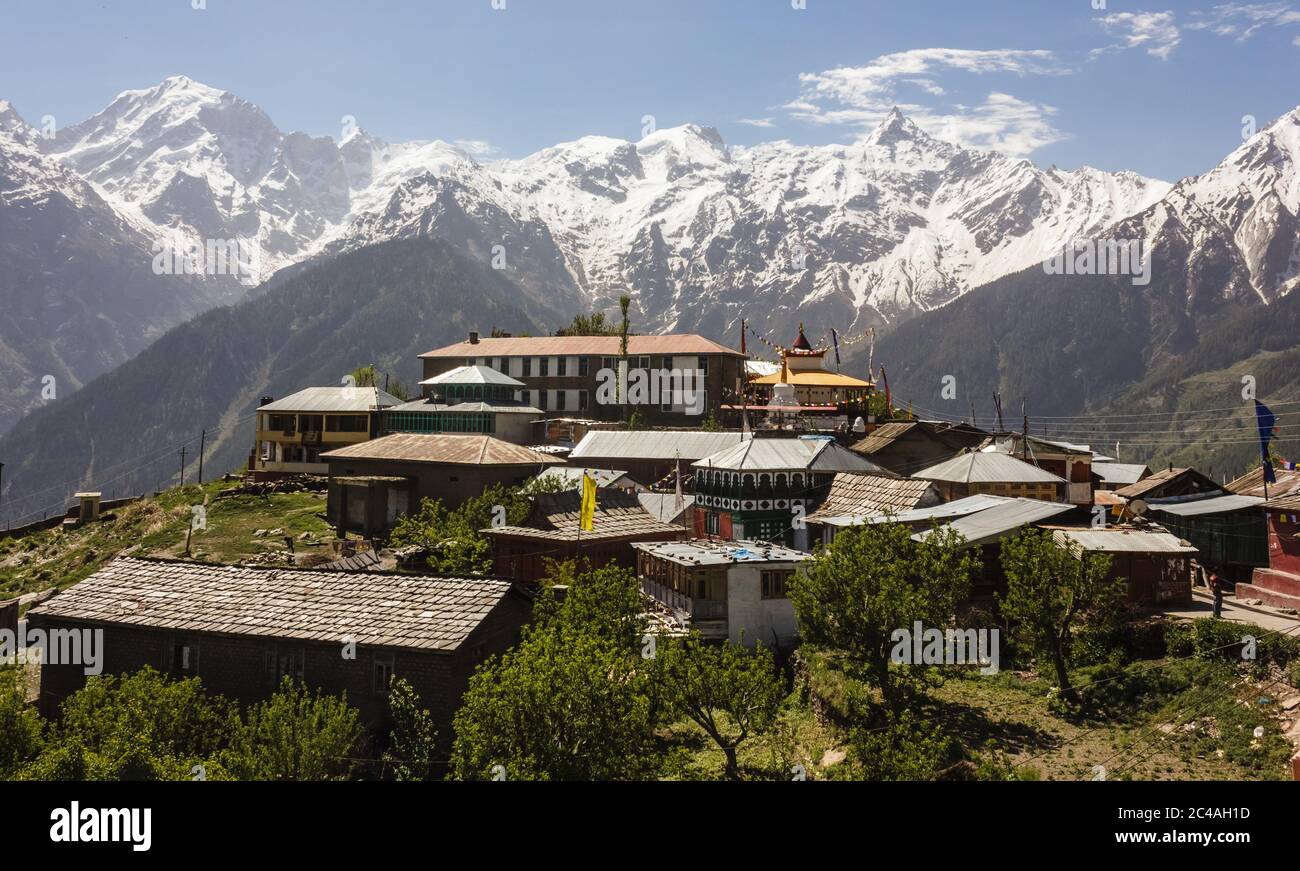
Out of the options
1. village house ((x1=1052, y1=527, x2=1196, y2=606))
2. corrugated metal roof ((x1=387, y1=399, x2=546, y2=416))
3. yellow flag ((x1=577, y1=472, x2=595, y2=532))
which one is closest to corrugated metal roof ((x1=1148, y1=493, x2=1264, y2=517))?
village house ((x1=1052, y1=527, x2=1196, y2=606))

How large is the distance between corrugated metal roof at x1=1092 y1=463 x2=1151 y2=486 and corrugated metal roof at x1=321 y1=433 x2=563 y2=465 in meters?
50.5

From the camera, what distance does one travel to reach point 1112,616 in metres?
35.7

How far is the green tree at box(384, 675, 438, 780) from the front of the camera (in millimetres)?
26156

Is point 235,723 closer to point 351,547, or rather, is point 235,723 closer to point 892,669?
point 892,669

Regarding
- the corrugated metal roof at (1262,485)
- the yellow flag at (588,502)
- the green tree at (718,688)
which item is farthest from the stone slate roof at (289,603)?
the corrugated metal roof at (1262,485)

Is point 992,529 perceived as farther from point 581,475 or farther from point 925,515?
point 581,475

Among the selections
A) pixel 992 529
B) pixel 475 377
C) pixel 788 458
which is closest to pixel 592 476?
pixel 788 458

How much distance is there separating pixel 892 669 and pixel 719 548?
1262 cm

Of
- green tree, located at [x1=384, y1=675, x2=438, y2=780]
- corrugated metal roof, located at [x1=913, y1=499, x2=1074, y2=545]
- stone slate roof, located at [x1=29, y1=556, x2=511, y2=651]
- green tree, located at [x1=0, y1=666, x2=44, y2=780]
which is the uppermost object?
corrugated metal roof, located at [x1=913, y1=499, x2=1074, y2=545]

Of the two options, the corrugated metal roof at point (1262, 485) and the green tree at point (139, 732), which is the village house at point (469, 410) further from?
the corrugated metal roof at point (1262, 485)

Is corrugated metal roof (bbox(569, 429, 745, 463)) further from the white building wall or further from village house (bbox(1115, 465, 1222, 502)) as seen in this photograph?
the white building wall

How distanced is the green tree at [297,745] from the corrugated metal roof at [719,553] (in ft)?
63.2
